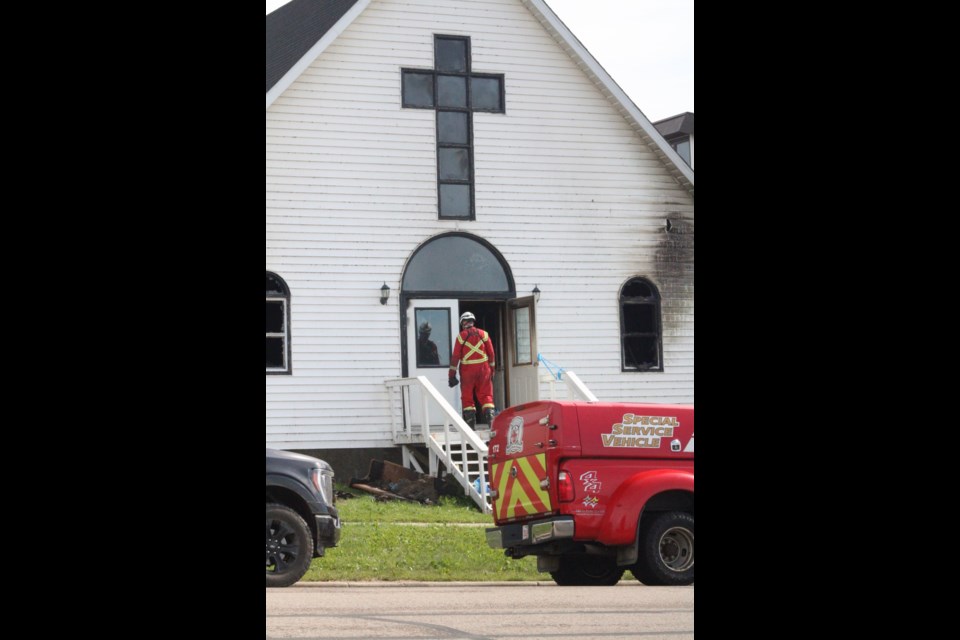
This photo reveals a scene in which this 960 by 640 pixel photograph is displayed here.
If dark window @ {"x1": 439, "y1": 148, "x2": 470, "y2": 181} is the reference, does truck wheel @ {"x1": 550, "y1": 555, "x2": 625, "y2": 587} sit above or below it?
below

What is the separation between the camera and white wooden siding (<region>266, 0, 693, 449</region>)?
20.3m

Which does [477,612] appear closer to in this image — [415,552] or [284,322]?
[415,552]

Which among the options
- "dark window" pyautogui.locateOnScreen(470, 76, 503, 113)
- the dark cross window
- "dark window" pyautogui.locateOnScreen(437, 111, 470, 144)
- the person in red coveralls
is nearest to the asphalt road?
the person in red coveralls

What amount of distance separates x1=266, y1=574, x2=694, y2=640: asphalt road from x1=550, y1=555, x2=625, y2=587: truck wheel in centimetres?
14

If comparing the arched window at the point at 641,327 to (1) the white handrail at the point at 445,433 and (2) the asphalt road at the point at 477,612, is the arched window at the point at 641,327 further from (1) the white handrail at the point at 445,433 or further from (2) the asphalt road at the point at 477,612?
(2) the asphalt road at the point at 477,612

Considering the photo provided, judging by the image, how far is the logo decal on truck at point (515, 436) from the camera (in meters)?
12.3

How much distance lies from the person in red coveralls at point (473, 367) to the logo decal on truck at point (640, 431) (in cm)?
776

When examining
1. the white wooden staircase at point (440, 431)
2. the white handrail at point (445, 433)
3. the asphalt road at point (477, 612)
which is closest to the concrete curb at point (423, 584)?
the asphalt road at point (477, 612)

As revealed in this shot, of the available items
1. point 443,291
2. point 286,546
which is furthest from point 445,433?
point 286,546

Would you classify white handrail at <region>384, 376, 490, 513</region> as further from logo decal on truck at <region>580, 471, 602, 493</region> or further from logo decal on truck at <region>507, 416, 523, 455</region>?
logo decal on truck at <region>580, 471, 602, 493</region>

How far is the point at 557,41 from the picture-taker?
21547mm

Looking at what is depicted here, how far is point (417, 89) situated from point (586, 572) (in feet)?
32.6
